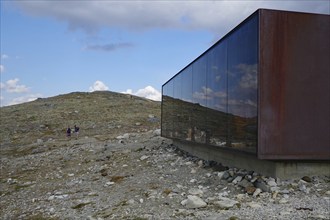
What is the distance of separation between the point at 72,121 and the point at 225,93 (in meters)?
34.6

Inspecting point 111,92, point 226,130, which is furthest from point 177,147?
point 111,92

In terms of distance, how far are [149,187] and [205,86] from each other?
486cm

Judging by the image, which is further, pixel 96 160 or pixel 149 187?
pixel 96 160

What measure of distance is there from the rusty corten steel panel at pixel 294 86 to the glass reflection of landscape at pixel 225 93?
285 mm

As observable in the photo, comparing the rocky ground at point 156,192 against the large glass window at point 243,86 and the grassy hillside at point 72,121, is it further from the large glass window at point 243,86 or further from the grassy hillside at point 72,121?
the grassy hillside at point 72,121

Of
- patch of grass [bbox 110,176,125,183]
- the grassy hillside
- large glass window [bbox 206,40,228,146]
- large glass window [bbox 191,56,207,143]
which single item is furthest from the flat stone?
the grassy hillside

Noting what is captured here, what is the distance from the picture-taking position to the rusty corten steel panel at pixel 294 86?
9875 mm

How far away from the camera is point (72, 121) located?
44250mm

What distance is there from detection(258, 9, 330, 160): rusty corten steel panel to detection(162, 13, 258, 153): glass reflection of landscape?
285 millimetres

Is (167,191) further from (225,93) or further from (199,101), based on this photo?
(199,101)

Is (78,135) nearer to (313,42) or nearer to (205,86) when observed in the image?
(205,86)

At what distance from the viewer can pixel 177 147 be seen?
20453 mm

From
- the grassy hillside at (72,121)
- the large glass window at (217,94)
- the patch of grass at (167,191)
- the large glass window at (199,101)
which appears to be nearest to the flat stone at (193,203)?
the patch of grass at (167,191)

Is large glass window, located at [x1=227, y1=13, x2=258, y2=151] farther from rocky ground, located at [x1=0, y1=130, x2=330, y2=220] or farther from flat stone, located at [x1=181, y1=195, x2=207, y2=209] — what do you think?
flat stone, located at [x1=181, y1=195, x2=207, y2=209]
